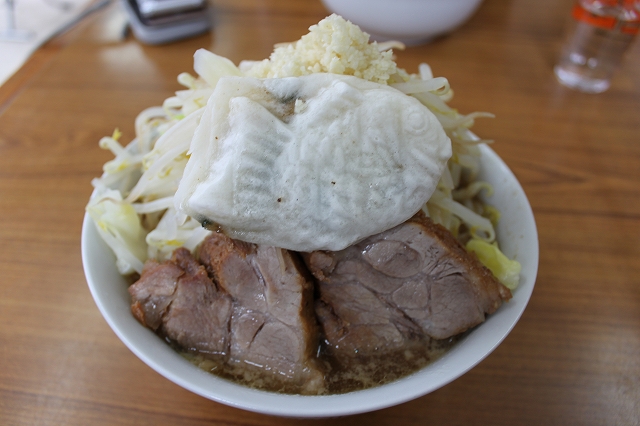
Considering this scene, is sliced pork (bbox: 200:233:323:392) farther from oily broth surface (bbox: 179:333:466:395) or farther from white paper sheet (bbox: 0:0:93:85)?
white paper sheet (bbox: 0:0:93:85)

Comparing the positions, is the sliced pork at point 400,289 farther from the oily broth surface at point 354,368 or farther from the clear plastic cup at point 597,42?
the clear plastic cup at point 597,42

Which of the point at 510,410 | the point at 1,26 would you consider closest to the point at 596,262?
the point at 510,410

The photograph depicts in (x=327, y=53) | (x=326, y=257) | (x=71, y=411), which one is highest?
(x=327, y=53)

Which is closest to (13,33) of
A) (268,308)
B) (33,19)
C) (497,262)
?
(33,19)

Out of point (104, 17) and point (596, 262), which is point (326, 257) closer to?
point (596, 262)

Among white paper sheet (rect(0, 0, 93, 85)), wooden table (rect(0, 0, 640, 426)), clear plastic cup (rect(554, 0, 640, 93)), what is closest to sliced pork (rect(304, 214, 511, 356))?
wooden table (rect(0, 0, 640, 426))

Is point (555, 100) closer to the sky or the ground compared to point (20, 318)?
closer to the sky

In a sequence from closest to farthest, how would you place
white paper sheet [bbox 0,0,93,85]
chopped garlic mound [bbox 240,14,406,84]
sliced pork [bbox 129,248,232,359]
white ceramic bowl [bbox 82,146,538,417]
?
white ceramic bowl [bbox 82,146,538,417], chopped garlic mound [bbox 240,14,406,84], sliced pork [bbox 129,248,232,359], white paper sheet [bbox 0,0,93,85]

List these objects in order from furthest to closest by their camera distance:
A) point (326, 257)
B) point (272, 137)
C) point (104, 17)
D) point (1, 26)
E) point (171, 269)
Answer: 1. point (1, 26)
2. point (104, 17)
3. point (171, 269)
4. point (326, 257)
5. point (272, 137)
